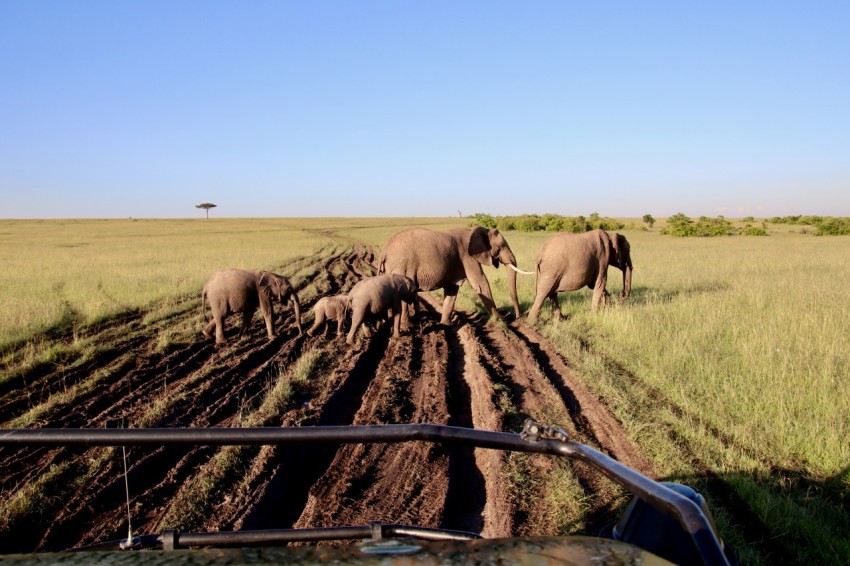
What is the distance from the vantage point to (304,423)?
6.44 meters

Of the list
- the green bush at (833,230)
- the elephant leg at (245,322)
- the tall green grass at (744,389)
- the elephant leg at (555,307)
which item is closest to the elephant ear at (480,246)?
the elephant leg at (555,307)

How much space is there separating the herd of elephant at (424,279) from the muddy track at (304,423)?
582 mm

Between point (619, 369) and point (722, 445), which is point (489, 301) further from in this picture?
point (722, 445)

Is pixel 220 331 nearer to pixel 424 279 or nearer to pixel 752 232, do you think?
pixel 424 279

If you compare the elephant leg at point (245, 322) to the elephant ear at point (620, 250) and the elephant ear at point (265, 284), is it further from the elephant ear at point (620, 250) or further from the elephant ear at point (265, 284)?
the elephant ear at point (620, 250)

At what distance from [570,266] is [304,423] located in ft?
26.3

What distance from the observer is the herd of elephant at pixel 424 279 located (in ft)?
35.8

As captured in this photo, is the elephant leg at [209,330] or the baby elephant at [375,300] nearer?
the baby elephant at [375,300]

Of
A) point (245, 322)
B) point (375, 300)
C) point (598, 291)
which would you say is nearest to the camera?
point (375, 300)

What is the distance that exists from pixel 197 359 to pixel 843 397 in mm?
8394

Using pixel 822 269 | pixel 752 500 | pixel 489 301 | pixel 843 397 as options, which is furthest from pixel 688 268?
pixel 752 500

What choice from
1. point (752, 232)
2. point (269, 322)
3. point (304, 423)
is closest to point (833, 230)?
point (752, 232)

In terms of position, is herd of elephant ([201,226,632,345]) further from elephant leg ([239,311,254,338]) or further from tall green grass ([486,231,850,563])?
tall green grass ([486,231,850,563])

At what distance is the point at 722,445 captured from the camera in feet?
17.8
